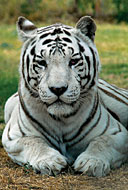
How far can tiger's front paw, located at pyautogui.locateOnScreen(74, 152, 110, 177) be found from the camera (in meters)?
3.51

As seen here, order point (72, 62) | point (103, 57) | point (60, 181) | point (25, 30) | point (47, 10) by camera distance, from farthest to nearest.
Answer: point (47, 10) < point (103, 57) < point (25, 30) < point (72, 62) < point (60, 181)

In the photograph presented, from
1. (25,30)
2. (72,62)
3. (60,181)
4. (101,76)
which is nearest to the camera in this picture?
(60,181)

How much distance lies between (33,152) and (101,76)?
5216 mm

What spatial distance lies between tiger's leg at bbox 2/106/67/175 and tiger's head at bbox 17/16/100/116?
0.32 meters

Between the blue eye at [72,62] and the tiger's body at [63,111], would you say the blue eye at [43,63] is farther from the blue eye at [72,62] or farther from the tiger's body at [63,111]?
the blue eye at [72,62]

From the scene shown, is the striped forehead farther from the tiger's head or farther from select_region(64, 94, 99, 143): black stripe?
select_region(64, 94, 99, 143): black stripe

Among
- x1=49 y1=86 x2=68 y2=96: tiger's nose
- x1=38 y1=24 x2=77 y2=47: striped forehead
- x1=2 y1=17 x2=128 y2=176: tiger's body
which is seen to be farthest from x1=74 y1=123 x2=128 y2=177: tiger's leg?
x1=38 y1=24 x2=77 y2=47: striped forehead

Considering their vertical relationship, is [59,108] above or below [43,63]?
below

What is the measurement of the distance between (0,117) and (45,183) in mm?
2535

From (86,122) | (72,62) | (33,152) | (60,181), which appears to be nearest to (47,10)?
(86,122)

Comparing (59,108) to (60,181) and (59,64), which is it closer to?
(59,64)

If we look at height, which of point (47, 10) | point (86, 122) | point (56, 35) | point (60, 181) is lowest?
point (60, 181)

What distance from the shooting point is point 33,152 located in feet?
12.2

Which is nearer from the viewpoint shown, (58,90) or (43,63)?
(58,90)
